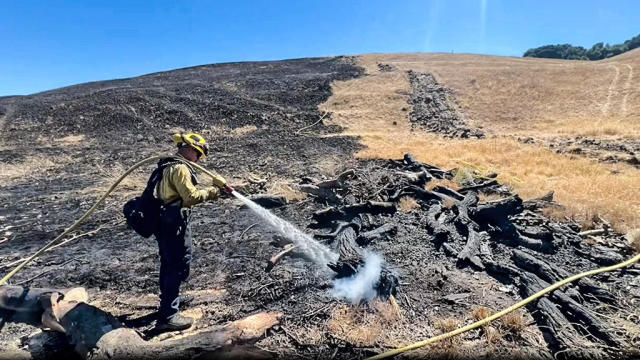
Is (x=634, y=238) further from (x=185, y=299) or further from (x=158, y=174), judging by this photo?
(x=158, y=174)

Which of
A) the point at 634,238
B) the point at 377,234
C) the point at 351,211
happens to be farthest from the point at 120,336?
the point at 634,238

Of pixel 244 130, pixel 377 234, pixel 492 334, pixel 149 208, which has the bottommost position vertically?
pixel 492 334

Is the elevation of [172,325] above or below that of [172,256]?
below

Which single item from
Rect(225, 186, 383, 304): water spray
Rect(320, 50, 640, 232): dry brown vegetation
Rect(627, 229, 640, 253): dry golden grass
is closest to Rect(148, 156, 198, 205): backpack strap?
Rect(225, 186, 383, 304): water spray

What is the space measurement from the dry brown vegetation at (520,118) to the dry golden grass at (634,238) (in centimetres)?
28

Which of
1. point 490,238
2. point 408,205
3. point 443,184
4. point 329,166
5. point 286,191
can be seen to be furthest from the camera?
point 329,166

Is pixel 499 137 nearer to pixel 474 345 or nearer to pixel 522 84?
pixel 522 84

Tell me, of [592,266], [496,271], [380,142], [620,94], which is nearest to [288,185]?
[496,271]

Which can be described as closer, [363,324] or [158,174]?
[158,174]

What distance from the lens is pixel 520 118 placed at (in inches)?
1011

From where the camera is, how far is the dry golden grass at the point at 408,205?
8.40 metres

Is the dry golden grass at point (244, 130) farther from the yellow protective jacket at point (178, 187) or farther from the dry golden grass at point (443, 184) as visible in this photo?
the yellow protective jacket at point (178, 187)

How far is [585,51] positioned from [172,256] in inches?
3764

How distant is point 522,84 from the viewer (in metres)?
32.2
